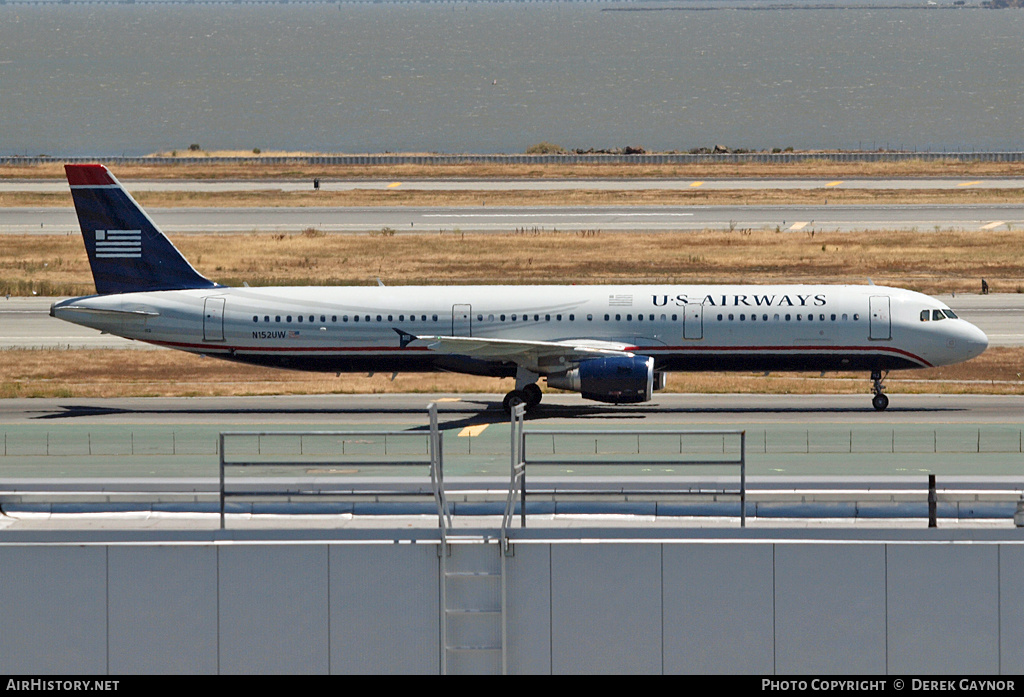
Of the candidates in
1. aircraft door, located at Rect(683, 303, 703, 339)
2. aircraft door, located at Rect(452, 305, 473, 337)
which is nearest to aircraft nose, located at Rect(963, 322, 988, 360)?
aircraft door, located at Rect(683, 303, 703, 339)

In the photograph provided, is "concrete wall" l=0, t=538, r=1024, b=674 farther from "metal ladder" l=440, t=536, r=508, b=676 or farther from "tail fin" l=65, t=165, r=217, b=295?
"tail fin" l=65, t=165, r=217, b=295

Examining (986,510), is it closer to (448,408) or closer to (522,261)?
(448,408)

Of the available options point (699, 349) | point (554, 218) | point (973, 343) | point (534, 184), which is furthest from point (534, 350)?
point (534, 184)

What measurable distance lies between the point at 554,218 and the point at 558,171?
119 feet

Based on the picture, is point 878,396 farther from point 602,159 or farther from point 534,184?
point 602,159

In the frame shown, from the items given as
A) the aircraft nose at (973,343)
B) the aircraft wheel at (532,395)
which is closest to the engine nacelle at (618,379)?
the aircraft wheel at (532,395)

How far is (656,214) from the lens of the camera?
407 ft

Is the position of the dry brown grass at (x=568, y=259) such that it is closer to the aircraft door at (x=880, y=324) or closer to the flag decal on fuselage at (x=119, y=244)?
the flag decal on fuselage at (x=119, y=244)

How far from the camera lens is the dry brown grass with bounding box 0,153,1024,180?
152625 millimetres

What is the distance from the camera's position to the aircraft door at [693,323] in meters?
55.0

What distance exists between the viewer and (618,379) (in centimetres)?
5300

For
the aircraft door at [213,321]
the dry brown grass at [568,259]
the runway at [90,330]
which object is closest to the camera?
the aircraft door at [213,321]

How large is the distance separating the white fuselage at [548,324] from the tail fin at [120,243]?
888mm

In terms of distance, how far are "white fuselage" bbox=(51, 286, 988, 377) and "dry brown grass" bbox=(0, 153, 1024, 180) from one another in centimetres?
9695
